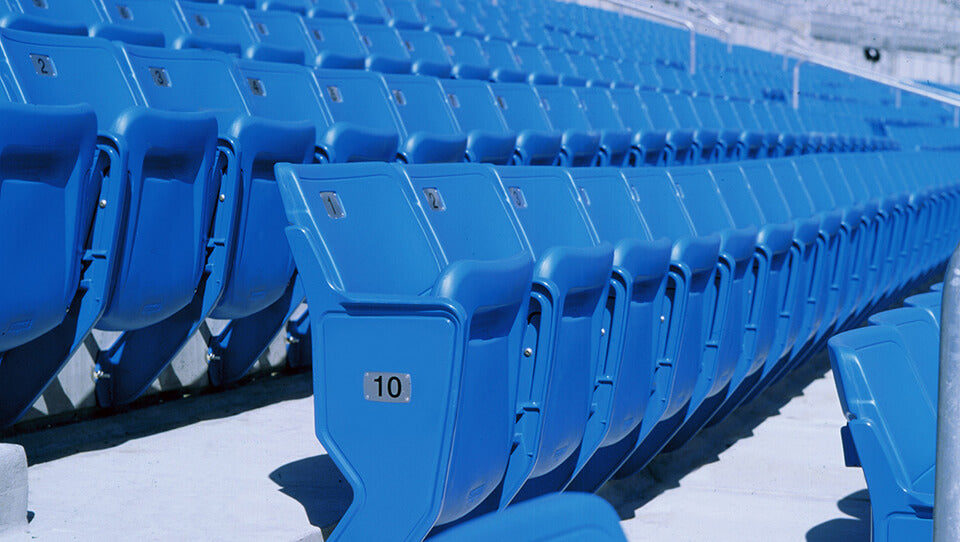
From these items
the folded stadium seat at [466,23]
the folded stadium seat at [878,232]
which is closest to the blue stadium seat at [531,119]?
the folded stadium seat at [878,232]

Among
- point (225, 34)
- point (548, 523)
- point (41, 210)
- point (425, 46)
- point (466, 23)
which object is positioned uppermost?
point (548, 523)

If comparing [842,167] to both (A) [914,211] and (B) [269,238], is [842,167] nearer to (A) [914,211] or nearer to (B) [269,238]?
(A) [914,211]

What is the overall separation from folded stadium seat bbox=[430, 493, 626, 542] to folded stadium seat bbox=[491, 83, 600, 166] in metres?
0.90

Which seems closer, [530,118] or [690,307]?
[690,307]

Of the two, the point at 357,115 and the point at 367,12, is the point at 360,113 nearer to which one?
the point at 357,115

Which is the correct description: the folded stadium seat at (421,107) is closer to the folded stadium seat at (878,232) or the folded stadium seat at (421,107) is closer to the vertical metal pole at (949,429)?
the folded stadium seat at (878,232)

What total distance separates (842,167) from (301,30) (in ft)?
2.30

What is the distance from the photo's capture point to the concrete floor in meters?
0.65

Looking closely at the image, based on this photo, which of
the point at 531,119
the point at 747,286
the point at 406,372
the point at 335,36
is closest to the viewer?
the point at 406,372

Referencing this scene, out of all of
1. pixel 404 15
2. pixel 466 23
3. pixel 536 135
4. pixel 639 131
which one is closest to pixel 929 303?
pixel 536 135

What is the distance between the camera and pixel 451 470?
0.57m

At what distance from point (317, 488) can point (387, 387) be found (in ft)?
0.52

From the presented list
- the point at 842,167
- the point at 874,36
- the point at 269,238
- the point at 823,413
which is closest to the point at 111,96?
the point at 269,238

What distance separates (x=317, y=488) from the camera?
0.72m
